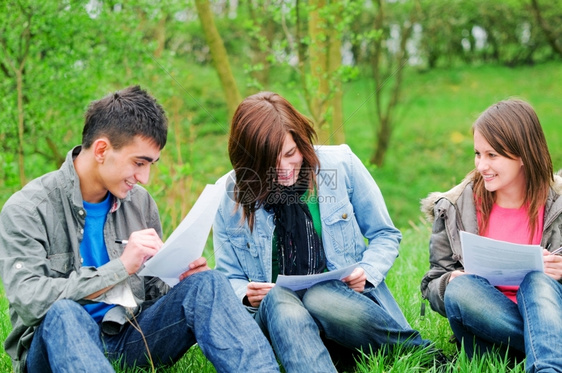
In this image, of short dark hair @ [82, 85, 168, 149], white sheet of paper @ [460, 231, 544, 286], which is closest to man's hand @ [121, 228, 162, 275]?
short dark hair @ [82, 85, 168, 149]

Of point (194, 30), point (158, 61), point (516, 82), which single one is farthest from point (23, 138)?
point (516, 82)

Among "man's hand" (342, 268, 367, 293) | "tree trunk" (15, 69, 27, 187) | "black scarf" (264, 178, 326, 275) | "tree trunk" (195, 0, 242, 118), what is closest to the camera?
"man's hand" (342, 268, 367, 293)

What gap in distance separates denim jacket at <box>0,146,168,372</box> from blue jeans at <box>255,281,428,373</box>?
1.80 ft

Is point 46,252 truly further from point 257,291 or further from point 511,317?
point 511,317

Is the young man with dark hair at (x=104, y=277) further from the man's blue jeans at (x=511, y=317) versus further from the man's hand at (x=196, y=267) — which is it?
the man's blue jeans at (x=511, y=317)

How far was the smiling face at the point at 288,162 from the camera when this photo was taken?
2.63 metres

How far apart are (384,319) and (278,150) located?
765mm

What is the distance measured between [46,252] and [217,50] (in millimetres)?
4262

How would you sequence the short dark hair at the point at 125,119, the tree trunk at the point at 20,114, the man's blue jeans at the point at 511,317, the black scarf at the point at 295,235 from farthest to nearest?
the tree trunk at the point at 20,114
the black scarf at the point at 295,235
the short dark hair at the point at 125,119
the man's blue jeans at the point at 511,317

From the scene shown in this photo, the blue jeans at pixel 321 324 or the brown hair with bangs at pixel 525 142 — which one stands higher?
the brown hair with bangs at pixel 525 142

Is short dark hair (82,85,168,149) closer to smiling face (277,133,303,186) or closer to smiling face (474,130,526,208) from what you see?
smiling face (277,133,303,186)

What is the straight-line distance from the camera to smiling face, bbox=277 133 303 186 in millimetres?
2632

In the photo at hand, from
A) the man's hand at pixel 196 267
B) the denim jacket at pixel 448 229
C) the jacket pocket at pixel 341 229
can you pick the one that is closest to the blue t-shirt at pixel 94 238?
the man's hand at pixel 196 267

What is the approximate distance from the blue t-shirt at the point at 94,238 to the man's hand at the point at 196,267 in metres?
0.29
